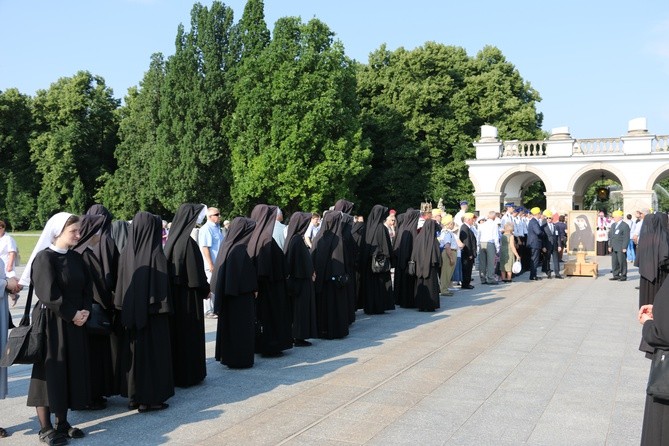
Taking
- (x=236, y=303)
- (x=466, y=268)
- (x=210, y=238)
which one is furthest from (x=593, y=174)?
(x=236, y=303)

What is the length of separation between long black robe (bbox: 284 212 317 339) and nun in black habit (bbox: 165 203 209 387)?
241 centimetres

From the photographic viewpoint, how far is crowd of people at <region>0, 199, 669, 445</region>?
5.81 meters

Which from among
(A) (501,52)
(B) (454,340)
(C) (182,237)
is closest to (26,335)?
(C) (182,237)

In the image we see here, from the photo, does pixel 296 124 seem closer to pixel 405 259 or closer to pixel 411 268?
pixel 405 259

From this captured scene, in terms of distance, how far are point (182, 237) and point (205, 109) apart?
36.6m

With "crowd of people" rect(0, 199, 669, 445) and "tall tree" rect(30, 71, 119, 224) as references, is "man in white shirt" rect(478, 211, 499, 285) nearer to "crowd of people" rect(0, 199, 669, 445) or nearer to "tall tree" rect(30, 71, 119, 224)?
"crowd of people" rect(0, 199, 669, 445)

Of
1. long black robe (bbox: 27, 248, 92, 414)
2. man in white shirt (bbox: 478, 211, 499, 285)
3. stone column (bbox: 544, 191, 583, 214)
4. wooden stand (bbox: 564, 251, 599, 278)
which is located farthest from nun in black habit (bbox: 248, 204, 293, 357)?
stone column (bbox: 544, 191, 583, 214)

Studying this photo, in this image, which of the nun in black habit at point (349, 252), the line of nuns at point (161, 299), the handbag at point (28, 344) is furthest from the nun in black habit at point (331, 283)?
the handbag at point (28, 344)

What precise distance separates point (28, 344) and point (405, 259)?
9774 mm

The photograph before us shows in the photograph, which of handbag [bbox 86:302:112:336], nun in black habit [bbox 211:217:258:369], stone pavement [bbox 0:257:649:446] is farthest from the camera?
nun in black habit [bbox 211:217:258:369]

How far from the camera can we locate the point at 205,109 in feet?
140

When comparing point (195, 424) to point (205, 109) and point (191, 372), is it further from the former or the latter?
point (205, 109)

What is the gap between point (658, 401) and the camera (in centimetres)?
392

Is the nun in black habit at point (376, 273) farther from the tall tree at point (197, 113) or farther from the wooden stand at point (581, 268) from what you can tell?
the tall tree at point (197, 113)
